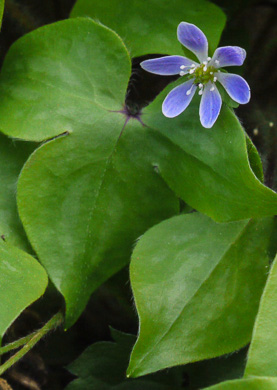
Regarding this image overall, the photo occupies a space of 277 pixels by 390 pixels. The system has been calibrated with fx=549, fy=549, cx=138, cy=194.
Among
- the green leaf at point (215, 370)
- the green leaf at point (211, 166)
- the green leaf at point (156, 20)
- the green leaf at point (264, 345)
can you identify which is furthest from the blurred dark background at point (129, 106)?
the green leaf at point (264, 345)

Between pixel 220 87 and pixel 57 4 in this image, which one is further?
pixel 57 4

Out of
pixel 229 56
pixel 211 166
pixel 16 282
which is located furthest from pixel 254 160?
pixel 16 282

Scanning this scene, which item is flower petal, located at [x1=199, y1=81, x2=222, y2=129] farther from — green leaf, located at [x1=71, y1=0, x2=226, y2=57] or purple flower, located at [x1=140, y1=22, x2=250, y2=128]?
green leaf, located at [x1=71, y1=0, x2=226, y2=57]

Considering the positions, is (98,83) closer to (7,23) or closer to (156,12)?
(156,12)

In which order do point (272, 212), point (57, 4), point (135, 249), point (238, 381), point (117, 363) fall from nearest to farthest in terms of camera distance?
1. point (238, 381)
2. point (272, 212)
3. point (135, 249)
4. point (117, 363)
5. point (57, 4)

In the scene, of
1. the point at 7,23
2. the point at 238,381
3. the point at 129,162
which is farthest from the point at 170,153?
the point at 7,23

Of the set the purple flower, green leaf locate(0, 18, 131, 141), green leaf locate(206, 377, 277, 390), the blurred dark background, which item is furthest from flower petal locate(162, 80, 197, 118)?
green leaf locate(206, 377, 277, 390)
